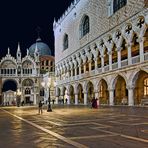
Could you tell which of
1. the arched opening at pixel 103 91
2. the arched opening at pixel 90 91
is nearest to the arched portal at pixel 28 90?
the arched opening at pixel 90 91

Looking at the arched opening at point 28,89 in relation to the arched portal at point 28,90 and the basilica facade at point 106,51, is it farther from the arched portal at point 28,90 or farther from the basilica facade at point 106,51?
the basilica facade at point 106,51

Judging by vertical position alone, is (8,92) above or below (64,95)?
above

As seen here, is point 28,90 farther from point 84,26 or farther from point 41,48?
point 84,26

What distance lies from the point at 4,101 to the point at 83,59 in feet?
154

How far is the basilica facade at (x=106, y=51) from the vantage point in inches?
1373

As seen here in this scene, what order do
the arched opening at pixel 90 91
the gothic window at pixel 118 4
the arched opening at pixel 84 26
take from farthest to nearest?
the arched opening at pixel 84 26
the arched opening at pixel 90 91
the gothic window at pixel 118 4

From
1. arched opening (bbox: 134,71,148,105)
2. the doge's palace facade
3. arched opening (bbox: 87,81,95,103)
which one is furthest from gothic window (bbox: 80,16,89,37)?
the doge's palace facade

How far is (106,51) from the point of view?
4431cm

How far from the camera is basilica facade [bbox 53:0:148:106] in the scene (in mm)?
34875

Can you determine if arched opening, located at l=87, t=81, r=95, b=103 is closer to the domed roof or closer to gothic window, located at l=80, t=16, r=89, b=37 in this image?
gothic window, located at l=80, t=16, r=89, b=37

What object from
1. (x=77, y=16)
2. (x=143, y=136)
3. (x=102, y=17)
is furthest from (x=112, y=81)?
(x=143, y=136)

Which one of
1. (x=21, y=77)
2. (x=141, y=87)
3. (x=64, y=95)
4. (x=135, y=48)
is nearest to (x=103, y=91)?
(x=141, y=87)

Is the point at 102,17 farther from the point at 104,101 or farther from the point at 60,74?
the point at 60,74

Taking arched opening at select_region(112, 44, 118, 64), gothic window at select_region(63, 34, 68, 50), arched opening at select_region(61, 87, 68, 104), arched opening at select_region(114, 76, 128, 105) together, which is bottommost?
arched opening at select_region(61, 87, 68, 104)
